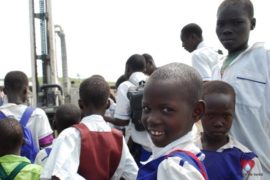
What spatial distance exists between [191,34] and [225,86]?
2.84m

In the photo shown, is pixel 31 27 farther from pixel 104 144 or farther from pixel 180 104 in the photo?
pixel 180 104

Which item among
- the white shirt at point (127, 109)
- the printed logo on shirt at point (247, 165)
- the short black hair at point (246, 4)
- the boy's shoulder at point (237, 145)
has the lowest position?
the white shirt at point (127, 109)

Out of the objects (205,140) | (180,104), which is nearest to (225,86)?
(205,140)

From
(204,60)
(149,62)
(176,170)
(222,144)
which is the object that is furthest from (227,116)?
(149,62)

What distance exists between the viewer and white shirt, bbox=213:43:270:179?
7.61 feet

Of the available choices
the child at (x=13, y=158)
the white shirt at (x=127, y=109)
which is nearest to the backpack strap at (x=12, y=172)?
the child at (x=13, y=158)

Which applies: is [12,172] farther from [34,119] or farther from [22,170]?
[34,119]

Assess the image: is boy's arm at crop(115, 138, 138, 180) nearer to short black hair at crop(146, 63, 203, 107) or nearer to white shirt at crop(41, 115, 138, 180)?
white shirt at crop(41, 115, 138, 180)

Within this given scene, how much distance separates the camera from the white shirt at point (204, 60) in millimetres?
4336

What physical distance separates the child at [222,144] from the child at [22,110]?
191 centimetres

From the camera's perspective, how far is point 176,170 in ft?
5.09

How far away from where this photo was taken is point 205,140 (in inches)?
91.3

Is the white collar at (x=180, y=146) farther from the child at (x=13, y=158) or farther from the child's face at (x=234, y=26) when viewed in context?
the child at (x=13, y=158)

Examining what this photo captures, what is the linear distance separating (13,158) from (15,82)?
3.77 ft
